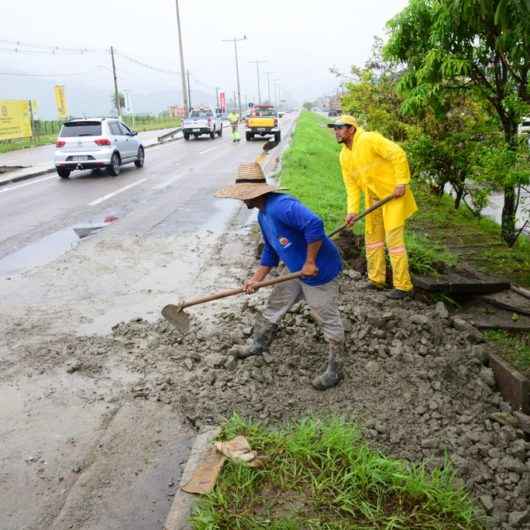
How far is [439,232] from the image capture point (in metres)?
9.29

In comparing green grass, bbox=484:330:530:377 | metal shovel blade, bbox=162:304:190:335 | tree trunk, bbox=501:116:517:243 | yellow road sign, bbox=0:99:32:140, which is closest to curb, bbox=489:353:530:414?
green grass, bbox=484:330:530:377

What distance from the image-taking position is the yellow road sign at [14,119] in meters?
29.2

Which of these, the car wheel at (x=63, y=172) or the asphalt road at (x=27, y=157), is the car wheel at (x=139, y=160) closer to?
the car wheel at (x=63, y=172)

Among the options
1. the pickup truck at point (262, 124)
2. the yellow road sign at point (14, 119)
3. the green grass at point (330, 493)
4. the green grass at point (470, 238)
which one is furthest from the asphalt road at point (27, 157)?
the green grass at point (330, 493)

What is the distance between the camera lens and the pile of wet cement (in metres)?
3.26

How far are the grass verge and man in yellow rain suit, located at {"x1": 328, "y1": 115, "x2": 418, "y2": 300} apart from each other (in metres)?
0.73

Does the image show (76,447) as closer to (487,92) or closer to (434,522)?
(434,522)

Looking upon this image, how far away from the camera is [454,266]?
6496mm

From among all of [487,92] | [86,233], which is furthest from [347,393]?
[86,233]

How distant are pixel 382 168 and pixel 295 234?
6.16ft

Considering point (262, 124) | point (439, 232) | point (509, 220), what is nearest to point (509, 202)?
point (509, 220)

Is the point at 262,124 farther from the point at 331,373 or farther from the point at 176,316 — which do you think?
the point at 331,373

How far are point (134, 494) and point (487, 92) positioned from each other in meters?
6.33

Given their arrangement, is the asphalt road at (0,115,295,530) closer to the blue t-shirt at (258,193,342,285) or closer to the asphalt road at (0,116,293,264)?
the asphalt road at (0,116,293,264)
